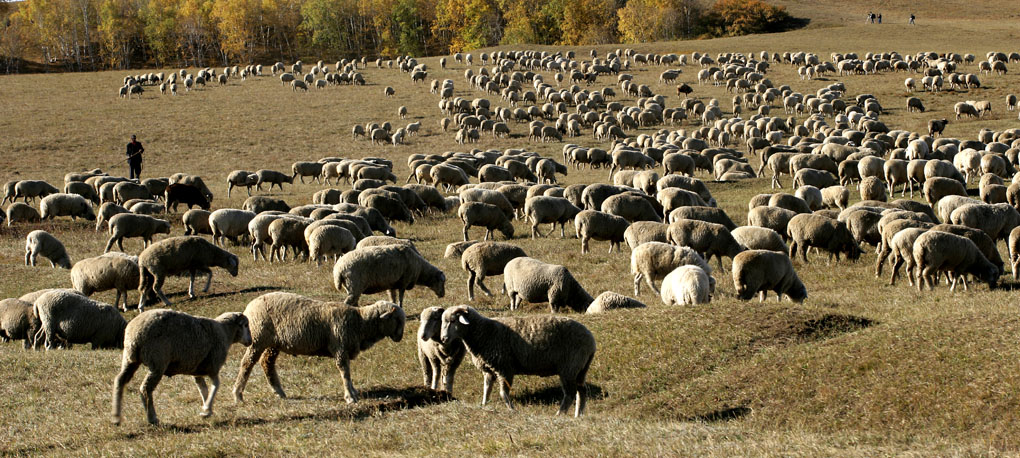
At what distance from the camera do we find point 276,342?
480 inches

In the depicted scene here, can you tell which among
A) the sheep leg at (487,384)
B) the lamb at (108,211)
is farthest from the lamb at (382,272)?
the lamb at (108,211)

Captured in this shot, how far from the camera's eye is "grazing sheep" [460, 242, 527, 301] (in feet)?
61.5

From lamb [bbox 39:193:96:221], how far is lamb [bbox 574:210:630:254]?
18.8 metres

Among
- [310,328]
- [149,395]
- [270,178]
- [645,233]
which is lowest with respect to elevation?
[270,178]

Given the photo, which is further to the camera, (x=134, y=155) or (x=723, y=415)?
(x=134, y=155)

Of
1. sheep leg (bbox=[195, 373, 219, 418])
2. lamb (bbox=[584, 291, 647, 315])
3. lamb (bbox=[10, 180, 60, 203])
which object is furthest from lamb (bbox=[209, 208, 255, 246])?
sheep leg (bbox=[195, 373, 219, 418])

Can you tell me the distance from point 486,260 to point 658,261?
375 cm

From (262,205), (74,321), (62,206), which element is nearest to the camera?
(74,321)

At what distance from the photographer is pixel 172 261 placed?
18.9 metres

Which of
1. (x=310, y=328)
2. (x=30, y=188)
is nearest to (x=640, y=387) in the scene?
(x=310, y=328)

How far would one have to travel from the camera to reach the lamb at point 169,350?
34.2 feet

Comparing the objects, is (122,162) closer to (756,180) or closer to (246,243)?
(246,243)

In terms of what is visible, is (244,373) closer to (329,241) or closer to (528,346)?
(528,346)

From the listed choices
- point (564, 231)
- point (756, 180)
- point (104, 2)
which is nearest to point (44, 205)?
point (564, 231)
